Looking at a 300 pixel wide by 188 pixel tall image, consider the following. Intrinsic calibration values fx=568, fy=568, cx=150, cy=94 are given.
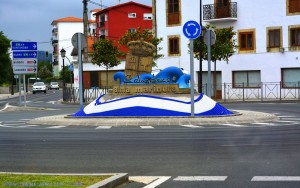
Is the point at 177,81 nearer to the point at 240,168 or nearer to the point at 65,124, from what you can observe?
the point at 65,124

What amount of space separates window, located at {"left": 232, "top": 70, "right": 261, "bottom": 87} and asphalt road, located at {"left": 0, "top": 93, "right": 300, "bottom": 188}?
1090 inches

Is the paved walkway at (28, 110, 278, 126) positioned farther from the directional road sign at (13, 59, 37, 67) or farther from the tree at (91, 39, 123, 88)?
the tree at (91, 39, 123, 88)

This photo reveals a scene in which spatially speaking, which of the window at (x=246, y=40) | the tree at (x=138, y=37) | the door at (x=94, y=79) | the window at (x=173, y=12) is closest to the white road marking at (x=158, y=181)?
the tree at (x=138, y=37)

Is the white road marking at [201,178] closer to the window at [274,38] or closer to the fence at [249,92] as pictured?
the fence at [249,92]

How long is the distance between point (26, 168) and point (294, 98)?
113 feet

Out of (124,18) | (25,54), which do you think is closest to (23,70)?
(25,54)

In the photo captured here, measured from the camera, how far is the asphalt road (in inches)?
360

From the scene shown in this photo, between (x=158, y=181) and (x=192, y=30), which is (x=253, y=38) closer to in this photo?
(x=192, y=30)

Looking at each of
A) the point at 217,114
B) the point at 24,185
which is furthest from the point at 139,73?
the point at 24,185

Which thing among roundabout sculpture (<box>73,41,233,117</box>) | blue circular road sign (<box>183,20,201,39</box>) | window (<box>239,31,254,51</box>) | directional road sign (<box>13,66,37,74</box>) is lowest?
roundabout sculpture (<box>73,41,233,117</box>)

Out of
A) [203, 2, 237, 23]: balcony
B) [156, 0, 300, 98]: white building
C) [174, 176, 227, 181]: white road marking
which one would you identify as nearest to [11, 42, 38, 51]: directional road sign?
[156, 0, 300, 98]: white building

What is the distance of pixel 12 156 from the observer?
11.9 m

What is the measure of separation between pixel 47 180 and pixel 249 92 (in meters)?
38.0

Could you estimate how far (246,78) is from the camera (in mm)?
45781
